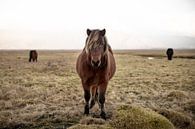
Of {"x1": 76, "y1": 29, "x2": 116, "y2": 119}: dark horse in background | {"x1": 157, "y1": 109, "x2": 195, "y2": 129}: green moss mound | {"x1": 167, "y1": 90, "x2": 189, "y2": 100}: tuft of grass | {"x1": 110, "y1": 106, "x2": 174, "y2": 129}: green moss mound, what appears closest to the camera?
{"x1": 110, "y1": 106, "x2": 174, "y2": 129}: green moss mound

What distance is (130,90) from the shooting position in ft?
38.5

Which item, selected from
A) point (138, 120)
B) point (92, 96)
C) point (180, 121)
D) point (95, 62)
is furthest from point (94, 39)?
point (180, 121)

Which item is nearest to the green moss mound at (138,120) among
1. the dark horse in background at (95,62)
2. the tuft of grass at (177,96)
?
the dark horse in background at (95,62)

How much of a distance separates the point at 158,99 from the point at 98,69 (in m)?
4.07

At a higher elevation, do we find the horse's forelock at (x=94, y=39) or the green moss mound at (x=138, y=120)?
the horse's forelock at (x=94, y=39)

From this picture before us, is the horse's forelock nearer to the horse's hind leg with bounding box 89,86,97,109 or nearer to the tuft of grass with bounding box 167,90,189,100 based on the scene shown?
the horse's hind leg with bounding box 89,86,97,109

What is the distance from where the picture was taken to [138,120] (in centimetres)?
489

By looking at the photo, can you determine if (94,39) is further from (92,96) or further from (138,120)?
(92,96)

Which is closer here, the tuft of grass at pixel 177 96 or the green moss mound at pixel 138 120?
the green moss mound at pixel 138 120

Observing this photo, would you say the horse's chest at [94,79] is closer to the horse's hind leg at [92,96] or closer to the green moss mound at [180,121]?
the horse's hind leg at [92,96]

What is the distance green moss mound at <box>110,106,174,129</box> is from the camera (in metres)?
4.81

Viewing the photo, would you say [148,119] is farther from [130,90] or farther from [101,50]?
[130,90]

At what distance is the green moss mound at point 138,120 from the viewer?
4.81 metres

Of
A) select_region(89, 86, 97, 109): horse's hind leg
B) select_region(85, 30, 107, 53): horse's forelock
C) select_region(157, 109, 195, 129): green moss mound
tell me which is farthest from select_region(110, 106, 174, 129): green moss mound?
select_region(89, 86, 97, 109): horse's hind leg
